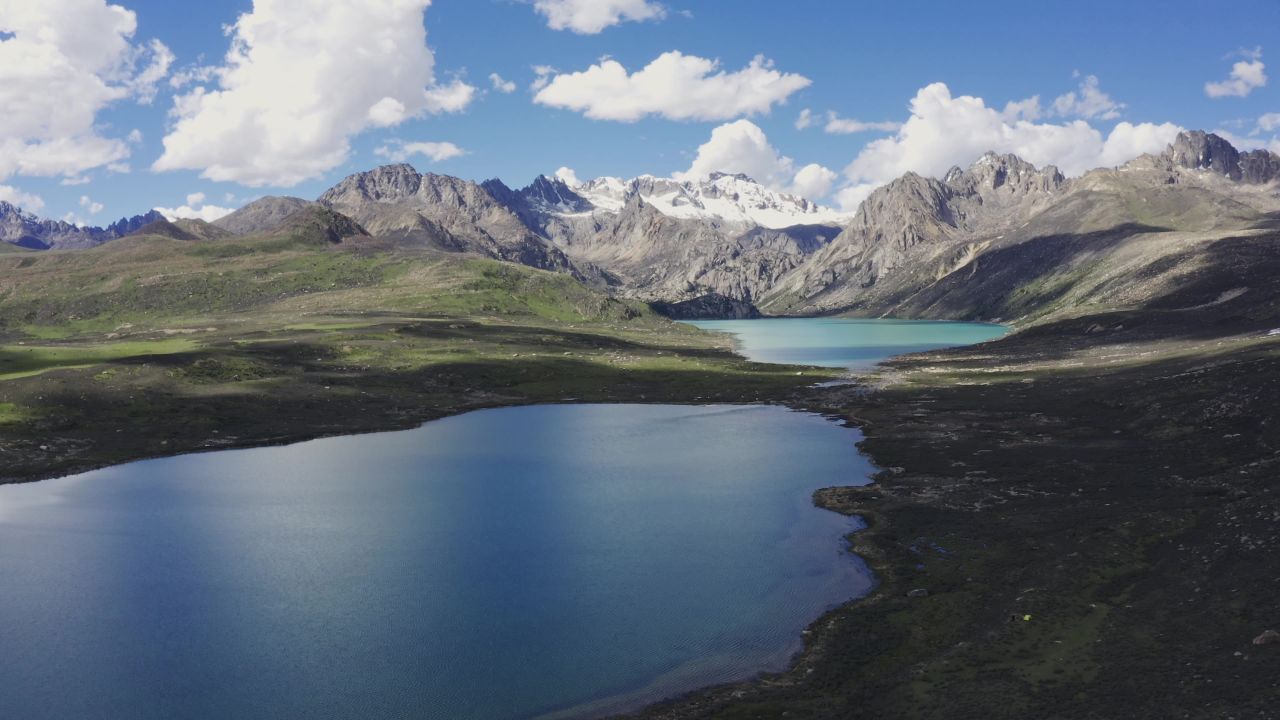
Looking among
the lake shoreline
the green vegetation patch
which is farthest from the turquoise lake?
the green vegetation patch

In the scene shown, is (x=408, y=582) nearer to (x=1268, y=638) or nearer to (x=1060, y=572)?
(x=1060, y=572)

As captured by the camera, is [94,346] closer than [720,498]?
No

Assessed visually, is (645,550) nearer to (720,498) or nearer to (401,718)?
(720,498)

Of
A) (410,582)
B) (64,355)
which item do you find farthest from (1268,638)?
(64,355)

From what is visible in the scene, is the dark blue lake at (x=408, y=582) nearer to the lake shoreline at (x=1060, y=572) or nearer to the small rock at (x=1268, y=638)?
the lake shoreline at (x=1060, y=572)

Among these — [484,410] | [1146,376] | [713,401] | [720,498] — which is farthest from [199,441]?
[1146,376]
